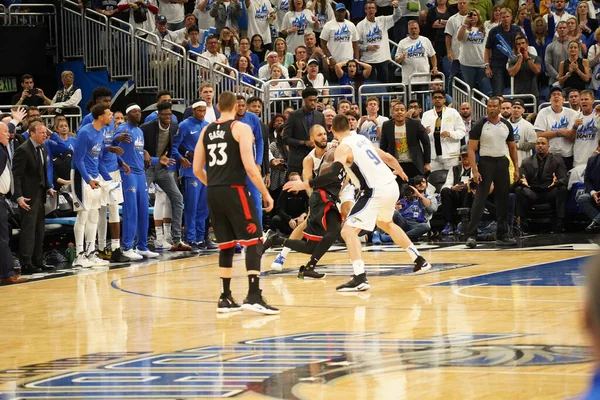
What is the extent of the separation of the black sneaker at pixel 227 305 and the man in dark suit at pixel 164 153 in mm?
6488

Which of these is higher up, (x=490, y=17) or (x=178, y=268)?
(x=490, y=17)

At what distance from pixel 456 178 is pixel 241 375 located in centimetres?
1170

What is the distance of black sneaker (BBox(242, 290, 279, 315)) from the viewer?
9906 millimetres

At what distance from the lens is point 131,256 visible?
51.8 ft

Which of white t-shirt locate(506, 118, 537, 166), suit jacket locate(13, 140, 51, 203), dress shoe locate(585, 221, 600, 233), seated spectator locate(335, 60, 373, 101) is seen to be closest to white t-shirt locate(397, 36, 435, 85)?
seated spectator locate(335, 60, 373, 101)

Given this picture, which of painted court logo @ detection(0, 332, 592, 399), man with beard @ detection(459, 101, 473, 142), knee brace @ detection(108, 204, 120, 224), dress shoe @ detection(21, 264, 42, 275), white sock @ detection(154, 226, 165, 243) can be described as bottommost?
dress shoe @ detection(21, 264, 42, 275)

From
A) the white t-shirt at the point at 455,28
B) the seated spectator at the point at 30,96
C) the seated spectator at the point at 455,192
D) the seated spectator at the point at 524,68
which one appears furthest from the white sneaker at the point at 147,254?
the white t-shirt at the point at 455,28

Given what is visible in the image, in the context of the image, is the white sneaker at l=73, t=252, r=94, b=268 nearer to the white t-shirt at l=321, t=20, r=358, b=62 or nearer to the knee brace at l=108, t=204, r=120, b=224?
the knee brace at l=108, t=204, r=120, b=224

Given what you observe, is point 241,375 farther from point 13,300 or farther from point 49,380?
point 13,300

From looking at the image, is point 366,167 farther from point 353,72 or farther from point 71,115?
point 353,72

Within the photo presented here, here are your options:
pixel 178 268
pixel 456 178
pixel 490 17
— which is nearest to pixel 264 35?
pixel 490 17

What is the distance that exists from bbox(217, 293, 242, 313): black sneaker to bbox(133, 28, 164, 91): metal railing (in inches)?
438

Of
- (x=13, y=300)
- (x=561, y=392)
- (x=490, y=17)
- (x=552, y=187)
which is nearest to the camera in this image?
(x=561, y=392)

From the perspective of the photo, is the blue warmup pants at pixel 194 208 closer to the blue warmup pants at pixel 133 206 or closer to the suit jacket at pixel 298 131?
the blue warmup pants at pixel 133 206
